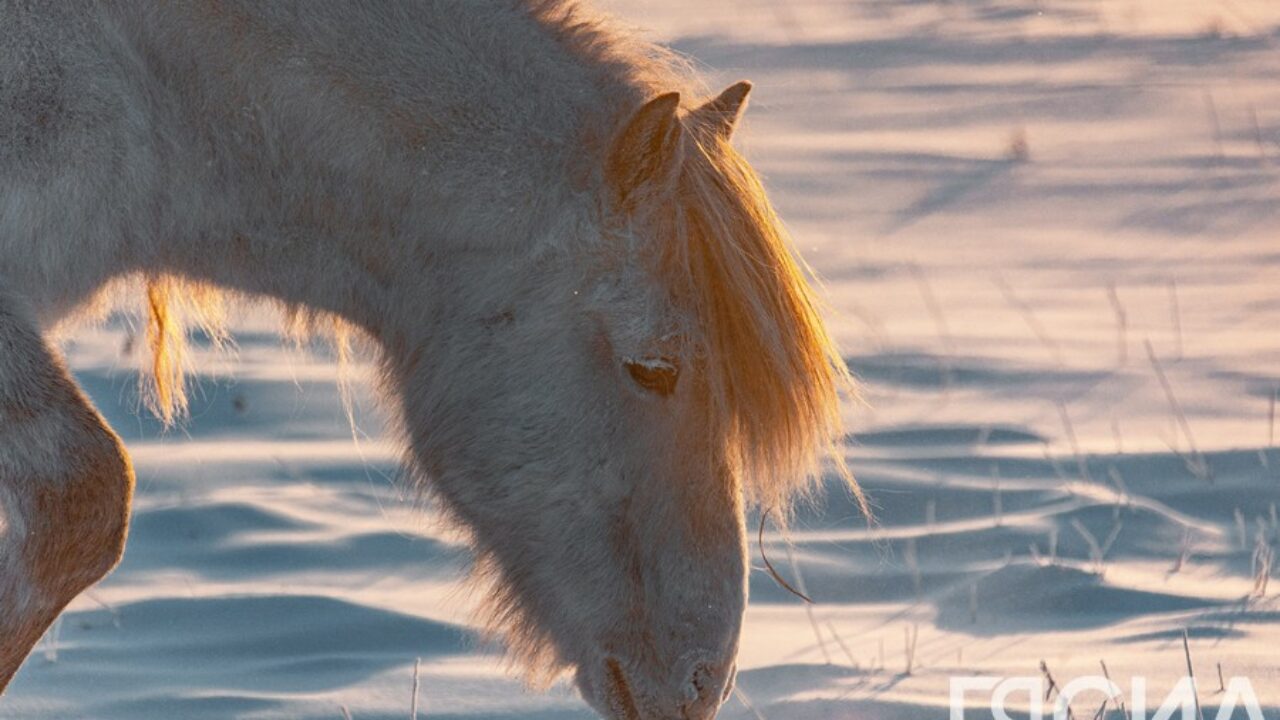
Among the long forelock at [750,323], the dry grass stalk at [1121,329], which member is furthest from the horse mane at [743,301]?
the dry grass stalk at [1121,329]

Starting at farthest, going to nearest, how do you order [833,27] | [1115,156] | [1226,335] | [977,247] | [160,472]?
[833,27] < [1115,156] < [977,247] < [1226,335] < [160,472]

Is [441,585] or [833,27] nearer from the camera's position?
[441,585]

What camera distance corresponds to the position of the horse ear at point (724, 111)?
11.7 ft

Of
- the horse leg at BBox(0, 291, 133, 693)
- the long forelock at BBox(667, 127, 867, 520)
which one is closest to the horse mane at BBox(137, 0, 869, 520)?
the long forelock at BBox(667, 127, 867, 520)

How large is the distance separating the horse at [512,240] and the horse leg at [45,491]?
0.06m

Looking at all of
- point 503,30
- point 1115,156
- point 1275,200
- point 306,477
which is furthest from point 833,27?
point 503,30

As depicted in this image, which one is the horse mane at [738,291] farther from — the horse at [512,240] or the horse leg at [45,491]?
the horse leg at [45,491]

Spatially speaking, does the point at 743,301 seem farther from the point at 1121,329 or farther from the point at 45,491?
the point at 1121,329

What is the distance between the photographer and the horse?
342cm

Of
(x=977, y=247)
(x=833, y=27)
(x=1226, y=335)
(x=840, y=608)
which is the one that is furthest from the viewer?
(x=833, y=27)

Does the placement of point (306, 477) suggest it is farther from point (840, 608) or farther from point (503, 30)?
point (503, 30)

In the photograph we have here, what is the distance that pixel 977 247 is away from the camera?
7773 millimetres

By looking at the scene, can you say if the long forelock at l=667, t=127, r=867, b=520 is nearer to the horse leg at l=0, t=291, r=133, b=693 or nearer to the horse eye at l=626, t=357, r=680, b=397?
the horse eye at l=626, t=357, r=680, b=397

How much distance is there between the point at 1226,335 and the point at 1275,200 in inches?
63.7
